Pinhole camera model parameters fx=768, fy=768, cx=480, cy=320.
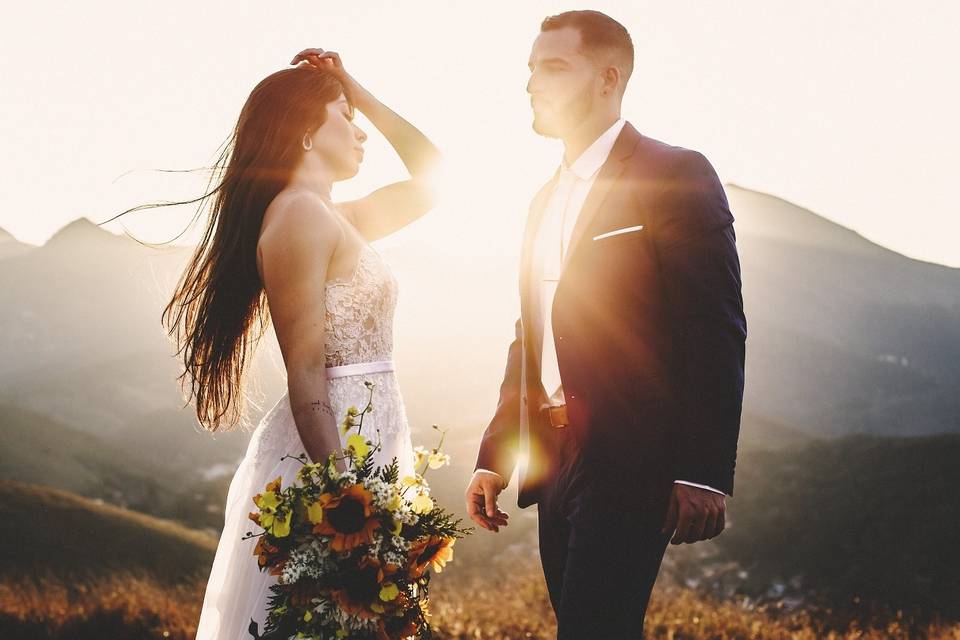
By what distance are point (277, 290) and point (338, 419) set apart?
0.65 m

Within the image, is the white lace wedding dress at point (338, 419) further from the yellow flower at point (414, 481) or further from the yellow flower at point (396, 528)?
the yellow flower at point (396, 528)

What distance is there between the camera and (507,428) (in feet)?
12.5

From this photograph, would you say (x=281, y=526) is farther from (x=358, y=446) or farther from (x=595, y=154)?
(x=595, y=154)

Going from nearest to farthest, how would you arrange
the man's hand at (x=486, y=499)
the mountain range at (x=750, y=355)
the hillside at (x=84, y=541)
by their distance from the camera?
the man's hand at (x=486, y=499), the hillside at (x=84, y=541), the mountain range at (x=750, y=355)

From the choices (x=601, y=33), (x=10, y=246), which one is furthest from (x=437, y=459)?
(x=10, y=246)

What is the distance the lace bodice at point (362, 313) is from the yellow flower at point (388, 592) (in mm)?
1057

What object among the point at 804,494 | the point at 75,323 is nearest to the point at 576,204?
the point at 804,494

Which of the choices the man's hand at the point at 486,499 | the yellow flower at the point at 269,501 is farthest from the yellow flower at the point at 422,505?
the man's hand at the point at 486,499

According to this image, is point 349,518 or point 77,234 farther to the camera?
point 77,234

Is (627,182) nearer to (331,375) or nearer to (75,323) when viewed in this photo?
(331,375)

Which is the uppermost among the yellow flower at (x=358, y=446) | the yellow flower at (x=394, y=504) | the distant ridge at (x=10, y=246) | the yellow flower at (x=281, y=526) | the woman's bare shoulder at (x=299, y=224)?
the woman's bare shoulder at (x=299, y=224)

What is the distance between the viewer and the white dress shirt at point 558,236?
3475 mm

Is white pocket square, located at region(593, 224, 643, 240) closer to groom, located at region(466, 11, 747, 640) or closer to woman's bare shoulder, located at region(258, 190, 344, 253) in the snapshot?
groom, located at region(466, 11, 747, 640)

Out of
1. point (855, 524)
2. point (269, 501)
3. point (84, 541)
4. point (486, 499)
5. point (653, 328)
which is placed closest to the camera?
point (269, 501)
